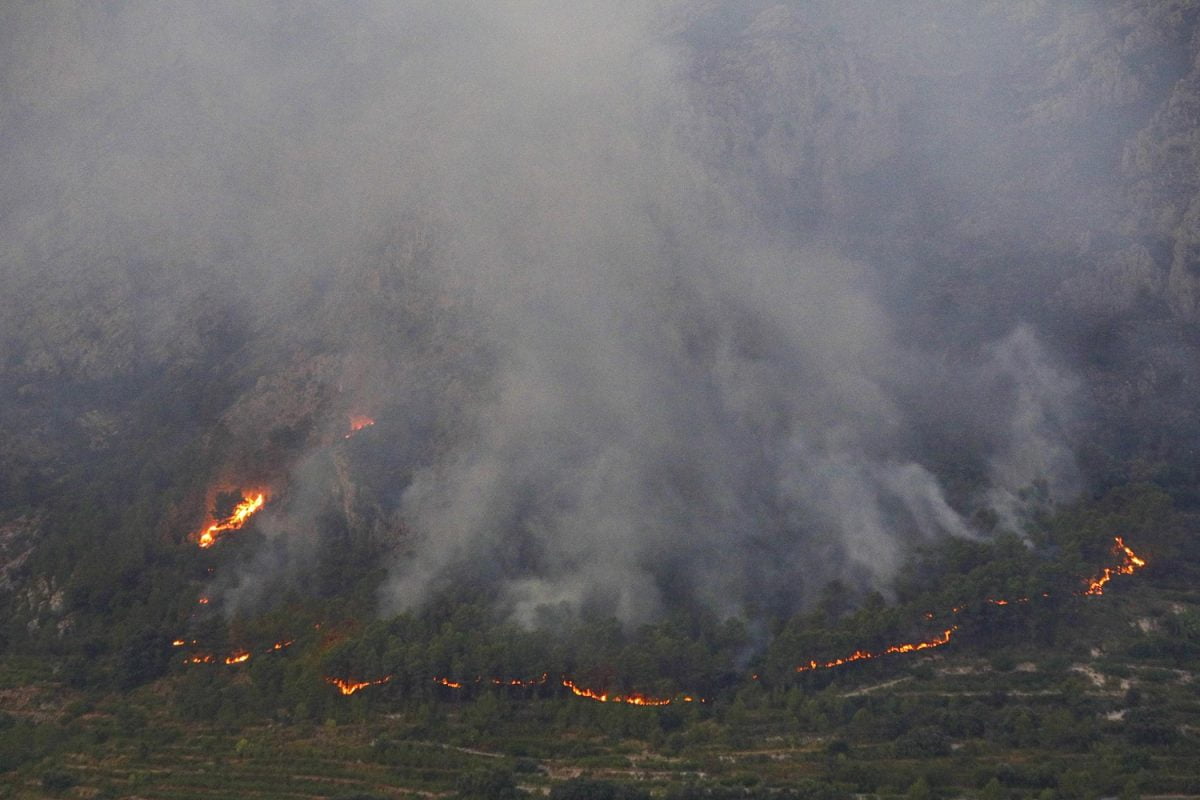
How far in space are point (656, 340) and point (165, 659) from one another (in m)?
54.7

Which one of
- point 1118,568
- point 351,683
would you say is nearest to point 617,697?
point 351,683

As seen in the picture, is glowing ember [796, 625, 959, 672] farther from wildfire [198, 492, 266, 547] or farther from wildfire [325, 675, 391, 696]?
wildfire [198, 492, 266, 547]

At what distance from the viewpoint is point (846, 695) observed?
66562 millimetres

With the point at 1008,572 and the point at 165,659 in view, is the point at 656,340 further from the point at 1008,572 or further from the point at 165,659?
the point at 165,659

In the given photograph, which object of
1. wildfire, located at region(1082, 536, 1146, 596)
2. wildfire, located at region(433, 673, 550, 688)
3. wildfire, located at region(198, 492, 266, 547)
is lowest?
wildfire, located at region(433, 673, 550, 688)

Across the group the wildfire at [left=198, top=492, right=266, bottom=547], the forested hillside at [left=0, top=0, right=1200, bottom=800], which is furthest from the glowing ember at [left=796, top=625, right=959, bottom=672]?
the wildfire at [left=198, top=492, right=266, bottom=547]

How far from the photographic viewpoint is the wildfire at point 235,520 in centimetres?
8694

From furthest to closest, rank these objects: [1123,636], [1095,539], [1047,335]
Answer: [1047,335], [1095,539], [1123,636]

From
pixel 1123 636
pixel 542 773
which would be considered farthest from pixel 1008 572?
pixel 542 773

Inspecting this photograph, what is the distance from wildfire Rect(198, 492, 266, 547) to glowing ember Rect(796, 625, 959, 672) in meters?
51.6

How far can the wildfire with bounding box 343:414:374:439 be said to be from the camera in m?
93.0

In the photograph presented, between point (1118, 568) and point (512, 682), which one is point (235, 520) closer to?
point (512, 682)

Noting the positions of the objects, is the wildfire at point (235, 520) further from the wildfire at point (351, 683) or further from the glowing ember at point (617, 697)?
the glowing ember at point (617, 697)

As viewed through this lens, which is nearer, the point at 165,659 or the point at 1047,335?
the point at 165,659
